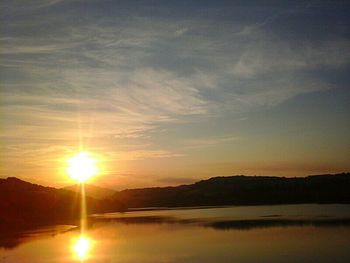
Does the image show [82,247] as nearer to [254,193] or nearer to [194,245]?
[194,245]

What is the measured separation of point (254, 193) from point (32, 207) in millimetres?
55587

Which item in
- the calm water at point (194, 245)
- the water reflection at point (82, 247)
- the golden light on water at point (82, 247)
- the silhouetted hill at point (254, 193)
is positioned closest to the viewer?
the calm water at point (194, 245)

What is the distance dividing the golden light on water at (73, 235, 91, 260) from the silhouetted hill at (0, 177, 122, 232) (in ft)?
47.6

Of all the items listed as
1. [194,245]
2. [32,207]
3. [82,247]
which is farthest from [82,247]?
[32,207]

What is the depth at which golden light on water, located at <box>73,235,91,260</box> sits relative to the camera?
28.3 meters

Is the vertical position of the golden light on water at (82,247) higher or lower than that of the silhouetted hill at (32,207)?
lower

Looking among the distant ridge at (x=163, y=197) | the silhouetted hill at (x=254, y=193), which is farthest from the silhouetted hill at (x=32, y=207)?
the silhouetted hill at (x=254, y=193)

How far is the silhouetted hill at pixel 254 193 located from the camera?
97.9m

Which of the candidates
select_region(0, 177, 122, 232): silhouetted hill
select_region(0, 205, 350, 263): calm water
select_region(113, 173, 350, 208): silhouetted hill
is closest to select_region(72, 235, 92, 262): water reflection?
select_region(0, 205, 350, 263): calm water

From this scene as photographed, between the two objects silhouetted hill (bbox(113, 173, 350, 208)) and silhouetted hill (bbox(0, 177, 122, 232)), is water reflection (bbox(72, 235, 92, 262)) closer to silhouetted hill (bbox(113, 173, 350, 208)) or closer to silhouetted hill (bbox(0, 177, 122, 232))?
silhouetted hill (bbox(0, 177, 122, 232))

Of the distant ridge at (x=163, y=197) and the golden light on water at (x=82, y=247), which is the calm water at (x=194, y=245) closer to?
the golden light on water at (x=82, y=247)

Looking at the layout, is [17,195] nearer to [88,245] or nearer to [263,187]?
[88,245]

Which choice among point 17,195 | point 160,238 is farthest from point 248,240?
point 17,195

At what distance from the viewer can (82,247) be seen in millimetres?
32156
